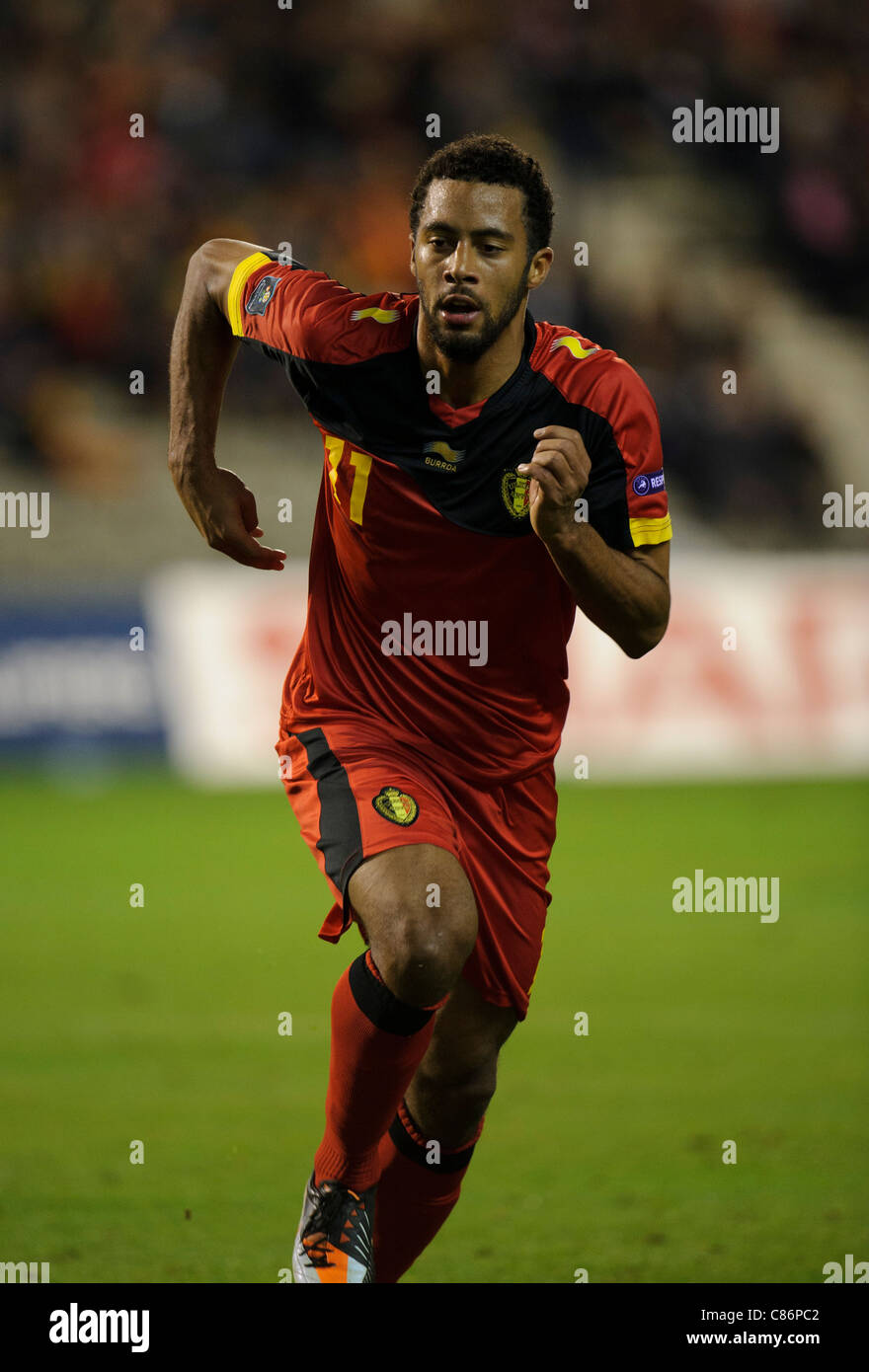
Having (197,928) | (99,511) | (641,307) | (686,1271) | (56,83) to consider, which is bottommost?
(686,1271)

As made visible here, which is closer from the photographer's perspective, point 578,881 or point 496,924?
point 496,924

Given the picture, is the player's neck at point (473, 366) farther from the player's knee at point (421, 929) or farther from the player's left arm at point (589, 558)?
the player's knee at point (421, 929)

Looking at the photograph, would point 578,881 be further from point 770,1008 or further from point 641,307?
point 641,307

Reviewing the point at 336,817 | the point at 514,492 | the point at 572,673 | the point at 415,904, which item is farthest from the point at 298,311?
the point at 572,673

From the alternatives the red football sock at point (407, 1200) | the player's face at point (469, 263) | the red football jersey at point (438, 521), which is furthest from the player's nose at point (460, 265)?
the red football sock at point (407, 1200)

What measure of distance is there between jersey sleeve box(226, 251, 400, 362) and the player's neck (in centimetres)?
14

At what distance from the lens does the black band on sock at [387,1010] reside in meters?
3.33

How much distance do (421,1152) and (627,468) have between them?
153 centimetres

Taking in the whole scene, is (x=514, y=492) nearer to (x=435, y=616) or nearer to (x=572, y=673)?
(x=435, y=616)

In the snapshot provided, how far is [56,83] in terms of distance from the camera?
49.5ft

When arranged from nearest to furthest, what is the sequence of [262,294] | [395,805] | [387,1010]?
[387,1010] < [395,805] < [262,294]

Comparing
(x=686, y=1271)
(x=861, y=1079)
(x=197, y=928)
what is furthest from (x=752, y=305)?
(x=686, y=1271)

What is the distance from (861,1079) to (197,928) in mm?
3393

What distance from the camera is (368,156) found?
1503cm
